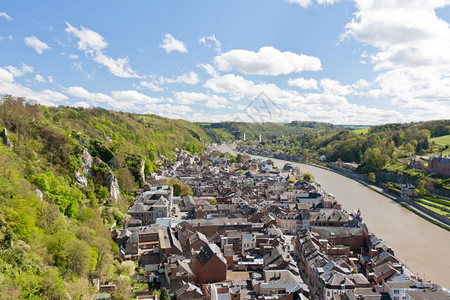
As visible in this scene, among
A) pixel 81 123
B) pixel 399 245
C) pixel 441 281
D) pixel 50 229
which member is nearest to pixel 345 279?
pixel 441 281

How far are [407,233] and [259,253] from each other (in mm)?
13820

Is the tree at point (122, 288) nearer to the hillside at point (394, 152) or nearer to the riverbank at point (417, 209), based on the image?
the riverbank at point (417, 209)

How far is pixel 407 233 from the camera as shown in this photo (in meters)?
26.6

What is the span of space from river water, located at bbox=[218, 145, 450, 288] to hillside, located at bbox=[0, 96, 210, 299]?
17.7 m

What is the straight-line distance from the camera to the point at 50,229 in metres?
15.0

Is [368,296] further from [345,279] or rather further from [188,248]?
[188,248]

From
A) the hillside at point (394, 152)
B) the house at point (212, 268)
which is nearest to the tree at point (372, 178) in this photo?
the hillside at point (394, 152)

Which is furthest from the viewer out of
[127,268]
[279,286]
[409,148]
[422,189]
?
[409,148]

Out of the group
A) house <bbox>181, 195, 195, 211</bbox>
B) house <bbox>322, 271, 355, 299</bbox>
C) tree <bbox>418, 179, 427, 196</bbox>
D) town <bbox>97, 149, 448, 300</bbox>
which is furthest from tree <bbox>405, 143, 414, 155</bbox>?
house <bbox>322, 271, 355, 299</bbox>

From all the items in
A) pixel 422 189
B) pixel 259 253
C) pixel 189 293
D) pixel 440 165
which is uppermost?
pixel 440 165

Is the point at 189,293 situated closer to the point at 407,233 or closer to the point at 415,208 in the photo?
the point at 407,233

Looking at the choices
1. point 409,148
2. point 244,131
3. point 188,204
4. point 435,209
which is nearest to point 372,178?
point 409,148

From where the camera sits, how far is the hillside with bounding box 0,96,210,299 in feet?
38.2

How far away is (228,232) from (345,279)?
28.6 ft
